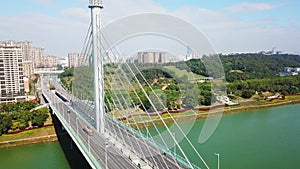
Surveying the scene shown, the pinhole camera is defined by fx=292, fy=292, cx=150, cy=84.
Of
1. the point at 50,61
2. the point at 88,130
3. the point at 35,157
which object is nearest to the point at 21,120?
the point at 35,157

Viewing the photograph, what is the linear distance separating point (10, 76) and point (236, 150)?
31.0 ft

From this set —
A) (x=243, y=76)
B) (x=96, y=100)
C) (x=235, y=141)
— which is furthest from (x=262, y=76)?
(x=96, y=100)

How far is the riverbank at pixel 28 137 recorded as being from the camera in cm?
680

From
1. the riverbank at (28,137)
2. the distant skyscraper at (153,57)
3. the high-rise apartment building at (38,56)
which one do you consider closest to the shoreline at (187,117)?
the riverbank at (28,137)

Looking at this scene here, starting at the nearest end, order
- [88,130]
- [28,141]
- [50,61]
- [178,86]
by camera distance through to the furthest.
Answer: [88,130]
[28,141]
[178,86]
[50,61]

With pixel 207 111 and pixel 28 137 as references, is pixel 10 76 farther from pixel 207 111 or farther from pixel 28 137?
pixel 207 111

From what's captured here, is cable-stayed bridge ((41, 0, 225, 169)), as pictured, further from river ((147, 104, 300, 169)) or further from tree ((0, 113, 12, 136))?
tree ((0, 113, 12, 136))

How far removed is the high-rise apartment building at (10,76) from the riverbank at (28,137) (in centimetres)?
479

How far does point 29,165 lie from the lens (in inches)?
219

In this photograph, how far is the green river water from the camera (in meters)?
5.00

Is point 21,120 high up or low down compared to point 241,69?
down

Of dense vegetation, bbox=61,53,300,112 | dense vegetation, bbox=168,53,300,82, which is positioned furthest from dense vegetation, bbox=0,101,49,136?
dense vegetation, bbox=168,53,300,82

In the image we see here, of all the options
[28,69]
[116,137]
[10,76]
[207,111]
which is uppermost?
[28,69]

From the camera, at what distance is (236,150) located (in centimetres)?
562
